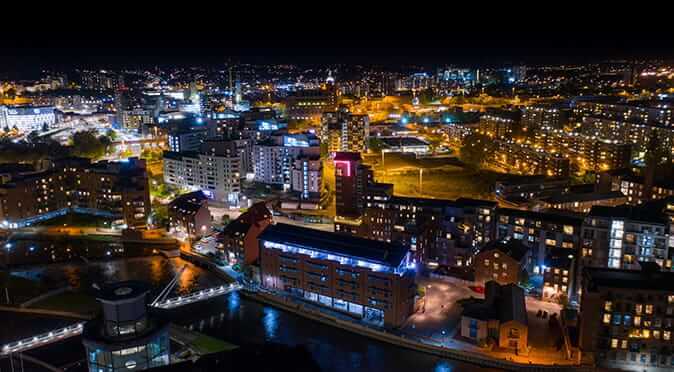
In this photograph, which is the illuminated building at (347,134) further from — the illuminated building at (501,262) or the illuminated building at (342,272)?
the illuminated building at (501,262)

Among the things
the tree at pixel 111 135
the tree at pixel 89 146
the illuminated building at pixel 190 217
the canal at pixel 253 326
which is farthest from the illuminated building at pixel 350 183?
the tree at pixel 111 135

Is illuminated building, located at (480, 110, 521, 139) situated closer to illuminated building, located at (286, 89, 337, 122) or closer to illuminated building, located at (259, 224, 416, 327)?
illuminated building, located at (286, 89, 337, 122)

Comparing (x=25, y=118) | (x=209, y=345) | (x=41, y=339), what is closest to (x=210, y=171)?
(x=41, y=339)

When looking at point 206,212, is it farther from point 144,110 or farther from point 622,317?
point 144,110

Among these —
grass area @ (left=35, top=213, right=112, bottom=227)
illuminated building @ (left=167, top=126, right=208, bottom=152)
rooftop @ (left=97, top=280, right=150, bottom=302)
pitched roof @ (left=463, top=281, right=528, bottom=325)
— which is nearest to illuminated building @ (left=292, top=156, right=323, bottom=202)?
grass area @ (left=35, top=213, right=112, bottom=227)

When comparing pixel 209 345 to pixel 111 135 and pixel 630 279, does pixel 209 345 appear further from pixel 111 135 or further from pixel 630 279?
pixel 111 135
